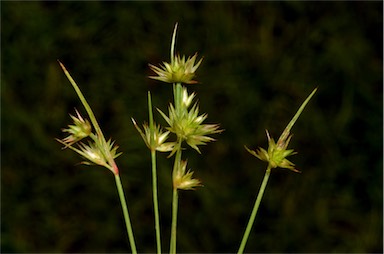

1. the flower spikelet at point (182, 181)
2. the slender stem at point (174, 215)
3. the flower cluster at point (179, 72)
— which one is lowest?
the slender stem at point (174, 215)

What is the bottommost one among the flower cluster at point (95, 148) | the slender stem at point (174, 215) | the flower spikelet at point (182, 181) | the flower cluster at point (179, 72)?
the slender stem at point (174, 215)

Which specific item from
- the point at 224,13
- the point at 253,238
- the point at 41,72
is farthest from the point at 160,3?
the point at 253,238

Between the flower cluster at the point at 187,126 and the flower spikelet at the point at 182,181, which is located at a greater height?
the flower cluster at the point at 187,126

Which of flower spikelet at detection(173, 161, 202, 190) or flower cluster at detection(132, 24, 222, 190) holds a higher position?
flower cluster at detection(132, 24, 222, 190)

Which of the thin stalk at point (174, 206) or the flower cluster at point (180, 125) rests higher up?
the flower cluster at point (180, 125)

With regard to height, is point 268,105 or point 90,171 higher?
point 268,105

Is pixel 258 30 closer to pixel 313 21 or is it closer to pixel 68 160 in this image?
pixel 313 21

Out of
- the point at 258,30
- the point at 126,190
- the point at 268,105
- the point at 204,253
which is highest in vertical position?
the point at 258,30

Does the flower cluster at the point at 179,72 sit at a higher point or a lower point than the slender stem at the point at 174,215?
higher

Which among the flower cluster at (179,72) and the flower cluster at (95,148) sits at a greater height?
the flower cluster at (179,72)

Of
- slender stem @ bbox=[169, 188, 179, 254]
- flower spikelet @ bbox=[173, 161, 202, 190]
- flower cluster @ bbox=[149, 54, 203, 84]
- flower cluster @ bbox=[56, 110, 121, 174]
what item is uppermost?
flower cluster @ bbox=[149, 54, 203, 84]
